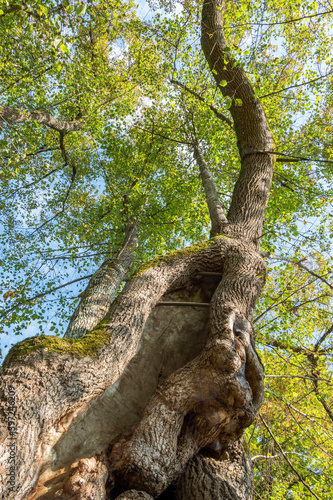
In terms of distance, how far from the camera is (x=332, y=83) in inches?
351

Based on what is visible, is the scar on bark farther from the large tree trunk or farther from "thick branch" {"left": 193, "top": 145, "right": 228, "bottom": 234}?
"thick branch" {"left": 193, "top": 145, "right": 228, "bottom": 234}

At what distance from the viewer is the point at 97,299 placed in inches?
187

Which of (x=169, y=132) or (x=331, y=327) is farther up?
(x=169, y=132)

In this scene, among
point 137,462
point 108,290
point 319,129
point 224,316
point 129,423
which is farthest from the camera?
point 319,129

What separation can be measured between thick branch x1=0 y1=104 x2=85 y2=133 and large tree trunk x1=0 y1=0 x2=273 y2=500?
4.07 m

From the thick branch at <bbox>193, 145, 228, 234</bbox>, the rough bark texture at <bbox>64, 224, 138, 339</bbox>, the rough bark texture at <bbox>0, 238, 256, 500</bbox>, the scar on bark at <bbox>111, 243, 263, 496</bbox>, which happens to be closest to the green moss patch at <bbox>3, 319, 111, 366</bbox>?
the rough bark texture at <bbox>0, 238, 256, 500</bbox>

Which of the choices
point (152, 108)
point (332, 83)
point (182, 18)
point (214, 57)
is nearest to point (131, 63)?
point (152, 108)

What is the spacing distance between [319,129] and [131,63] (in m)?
7.39

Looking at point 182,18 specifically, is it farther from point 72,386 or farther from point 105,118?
point 72,386

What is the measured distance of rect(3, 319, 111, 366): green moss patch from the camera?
1.96 metres

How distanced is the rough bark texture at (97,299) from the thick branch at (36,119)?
313 centimetres

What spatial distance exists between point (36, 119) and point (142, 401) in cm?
705

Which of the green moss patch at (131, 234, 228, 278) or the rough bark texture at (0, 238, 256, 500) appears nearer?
the rough bark texture at (0, 238, 256, 500)

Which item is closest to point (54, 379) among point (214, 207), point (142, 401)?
point (142, 401)
